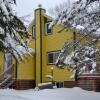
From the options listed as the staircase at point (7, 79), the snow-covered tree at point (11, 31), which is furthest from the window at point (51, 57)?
the snow-covered tree at point (11, 31)

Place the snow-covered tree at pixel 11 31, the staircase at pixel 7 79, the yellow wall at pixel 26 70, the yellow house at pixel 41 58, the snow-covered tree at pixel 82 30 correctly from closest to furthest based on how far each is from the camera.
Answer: the snow-covered tree at pixel 11 31 < the snow-covered tree at pixel 82 30 < the staircase at pixel 7 79 < the yellow house at pixel 41 58 < the yellow wall at pixel 26 70

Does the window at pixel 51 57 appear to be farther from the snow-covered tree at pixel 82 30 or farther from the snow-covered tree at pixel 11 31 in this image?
the snow-covered tree at pixel 11 31

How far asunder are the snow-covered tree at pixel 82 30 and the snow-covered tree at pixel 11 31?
2886mm

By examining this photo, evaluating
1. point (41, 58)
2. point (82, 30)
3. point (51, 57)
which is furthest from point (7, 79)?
point (82, 30)

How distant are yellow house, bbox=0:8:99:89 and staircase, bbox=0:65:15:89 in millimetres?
287

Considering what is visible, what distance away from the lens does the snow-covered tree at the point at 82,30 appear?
14859 millimetres

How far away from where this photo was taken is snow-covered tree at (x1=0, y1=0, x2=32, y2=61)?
1122cm

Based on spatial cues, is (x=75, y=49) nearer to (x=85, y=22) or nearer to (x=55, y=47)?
(x=85, y=22)

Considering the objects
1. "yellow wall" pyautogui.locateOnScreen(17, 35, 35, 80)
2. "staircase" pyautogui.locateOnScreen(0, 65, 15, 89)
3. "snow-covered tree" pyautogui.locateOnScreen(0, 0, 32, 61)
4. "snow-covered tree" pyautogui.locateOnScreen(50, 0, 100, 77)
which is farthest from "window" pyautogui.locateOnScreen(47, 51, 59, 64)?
"snow-covered tree" pyautogui.locateOnScreen(0, 0, 32, 61)

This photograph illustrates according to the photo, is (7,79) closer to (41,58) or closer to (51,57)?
(41,58)

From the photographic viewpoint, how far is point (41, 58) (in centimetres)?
3105

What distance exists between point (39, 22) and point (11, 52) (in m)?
19.5

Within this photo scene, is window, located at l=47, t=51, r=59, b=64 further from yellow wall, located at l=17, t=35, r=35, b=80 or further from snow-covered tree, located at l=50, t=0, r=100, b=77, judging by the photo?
snow-covered tree, located at l=50, t=0, r=100, b=77

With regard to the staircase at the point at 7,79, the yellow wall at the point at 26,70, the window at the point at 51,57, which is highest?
the window at the point at 51,57
